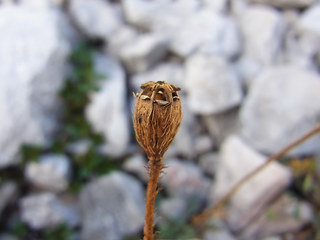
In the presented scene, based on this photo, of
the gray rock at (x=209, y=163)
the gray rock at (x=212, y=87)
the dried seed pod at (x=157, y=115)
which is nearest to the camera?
the dried seed pod at (x=157, y=115)

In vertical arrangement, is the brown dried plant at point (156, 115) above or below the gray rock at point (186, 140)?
below

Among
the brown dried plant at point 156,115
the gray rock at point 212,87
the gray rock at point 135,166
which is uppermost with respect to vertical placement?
the gray rock at point 212,87

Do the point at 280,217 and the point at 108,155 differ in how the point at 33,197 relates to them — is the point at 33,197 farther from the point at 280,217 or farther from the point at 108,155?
the point at 280,217

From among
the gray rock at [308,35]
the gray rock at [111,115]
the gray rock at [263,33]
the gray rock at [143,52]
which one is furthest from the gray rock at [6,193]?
the gray rock at [308,35]

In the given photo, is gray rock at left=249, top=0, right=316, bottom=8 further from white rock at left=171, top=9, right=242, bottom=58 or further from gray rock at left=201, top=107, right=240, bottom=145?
gray rock at left=201, top=107, right=240, bottom=145

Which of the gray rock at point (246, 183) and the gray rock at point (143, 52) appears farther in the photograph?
the gray rock at point (143, 52)

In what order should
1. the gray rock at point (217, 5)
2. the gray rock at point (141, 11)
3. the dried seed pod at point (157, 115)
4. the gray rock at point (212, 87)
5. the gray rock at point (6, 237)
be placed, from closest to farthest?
the dried seed pod at point (157, 115) → the gray rock at point (6, 237) → the gray rock at point (212, 87) → the gray rock at point (141, 11) → the gray rock at point (217, 5)

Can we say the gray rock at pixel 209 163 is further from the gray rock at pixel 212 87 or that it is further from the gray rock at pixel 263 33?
the gray rock at pixel 263 33

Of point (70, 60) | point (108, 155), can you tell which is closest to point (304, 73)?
point (108, 155)
